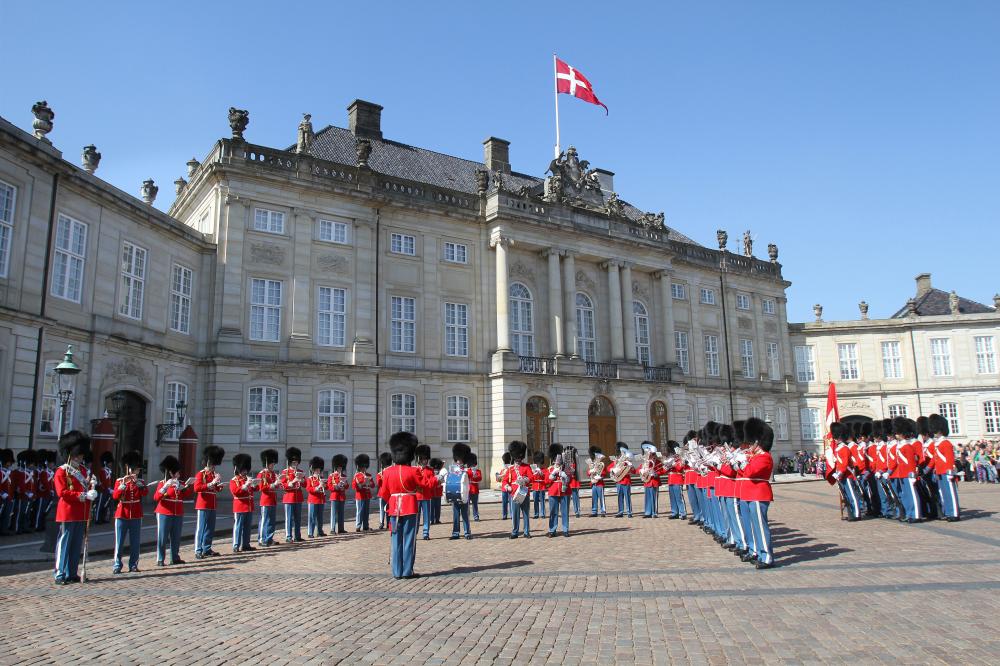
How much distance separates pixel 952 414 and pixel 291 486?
46.7m

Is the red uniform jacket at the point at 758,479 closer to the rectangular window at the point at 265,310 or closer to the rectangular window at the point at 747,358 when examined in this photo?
the rectangular window at the point at 265,310

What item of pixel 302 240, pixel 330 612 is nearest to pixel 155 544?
pixel 330 612

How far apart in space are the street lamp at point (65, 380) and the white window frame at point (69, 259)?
2.57 metres

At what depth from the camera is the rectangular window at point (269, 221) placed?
28109 millimetres

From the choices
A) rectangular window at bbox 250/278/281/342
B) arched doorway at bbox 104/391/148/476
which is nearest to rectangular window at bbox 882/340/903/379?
rectangular window at bbox 250/278/281/342

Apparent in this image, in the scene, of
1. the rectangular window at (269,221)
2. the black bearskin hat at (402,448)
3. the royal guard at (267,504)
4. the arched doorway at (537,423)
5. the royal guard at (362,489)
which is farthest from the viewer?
the arched doorway at (537,423)

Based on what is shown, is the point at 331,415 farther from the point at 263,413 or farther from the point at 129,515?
the point at 129,515

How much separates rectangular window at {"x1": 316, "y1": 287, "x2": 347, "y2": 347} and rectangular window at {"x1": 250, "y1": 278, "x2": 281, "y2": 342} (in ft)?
5.46

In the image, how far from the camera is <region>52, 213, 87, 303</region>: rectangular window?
67.4 ft

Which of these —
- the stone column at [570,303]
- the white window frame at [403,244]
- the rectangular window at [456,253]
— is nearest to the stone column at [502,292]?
the rectangular window at [456,253]

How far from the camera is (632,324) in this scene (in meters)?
37.8

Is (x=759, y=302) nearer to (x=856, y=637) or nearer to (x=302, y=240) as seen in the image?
(x=302, y=240)

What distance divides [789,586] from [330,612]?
226 inches

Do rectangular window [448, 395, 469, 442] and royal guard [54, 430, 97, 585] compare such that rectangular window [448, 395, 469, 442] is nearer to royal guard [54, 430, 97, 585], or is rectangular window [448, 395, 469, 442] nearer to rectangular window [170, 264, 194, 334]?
rectangular window [170, 264, 194, 334]
